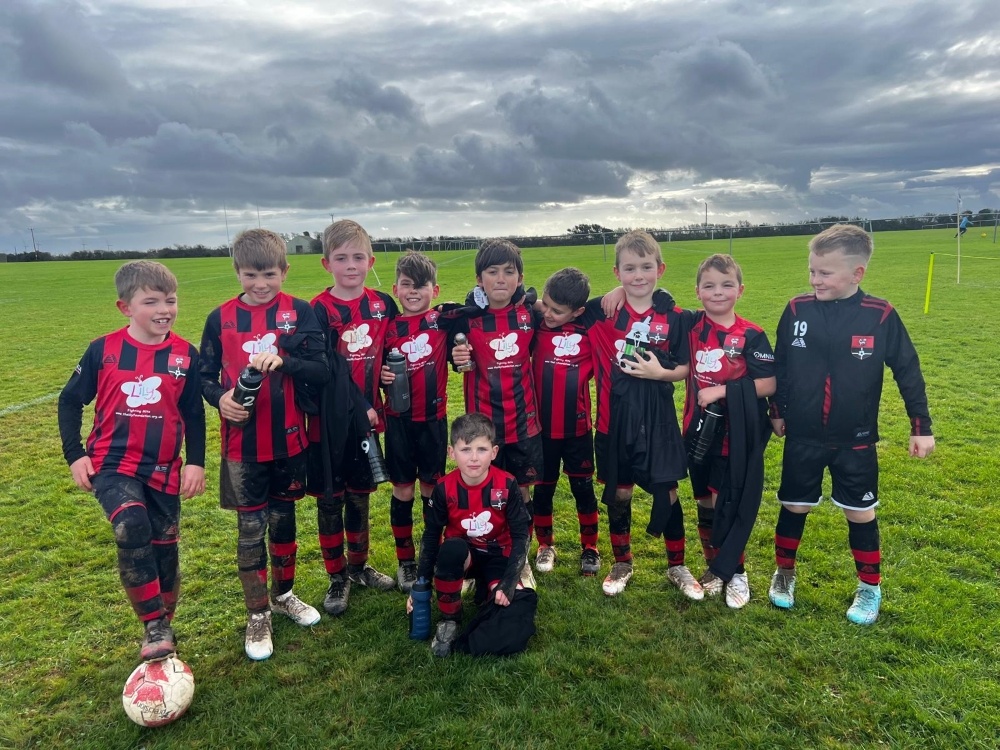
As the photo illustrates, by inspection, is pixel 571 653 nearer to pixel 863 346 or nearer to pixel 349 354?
pixel 349 354

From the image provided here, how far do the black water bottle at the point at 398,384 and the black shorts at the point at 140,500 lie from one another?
1.28 meters

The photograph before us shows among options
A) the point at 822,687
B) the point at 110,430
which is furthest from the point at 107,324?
the point at 822,687

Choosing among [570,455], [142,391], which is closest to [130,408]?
[142,391]

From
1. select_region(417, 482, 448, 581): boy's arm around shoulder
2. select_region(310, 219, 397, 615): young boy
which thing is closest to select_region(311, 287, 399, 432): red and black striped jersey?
select_region(310, 219, 397, 615): young boy

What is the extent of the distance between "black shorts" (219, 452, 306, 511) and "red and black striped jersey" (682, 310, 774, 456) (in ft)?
8.00

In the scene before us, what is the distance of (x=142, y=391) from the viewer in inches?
123

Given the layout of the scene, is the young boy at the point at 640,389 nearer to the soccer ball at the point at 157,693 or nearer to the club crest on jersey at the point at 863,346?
the club crest on jersey at the point at 863,346

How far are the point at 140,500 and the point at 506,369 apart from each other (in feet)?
6.98

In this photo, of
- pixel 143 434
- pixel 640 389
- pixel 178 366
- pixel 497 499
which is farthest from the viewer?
pixel 640 389

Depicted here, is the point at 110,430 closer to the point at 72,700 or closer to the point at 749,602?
the point at 72,700

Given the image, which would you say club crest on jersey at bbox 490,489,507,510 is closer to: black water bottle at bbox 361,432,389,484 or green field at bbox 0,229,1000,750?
black water bottle at bbox 361,432,389,484

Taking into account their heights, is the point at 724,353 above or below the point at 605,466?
above

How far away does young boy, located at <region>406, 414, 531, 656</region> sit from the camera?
131 inches

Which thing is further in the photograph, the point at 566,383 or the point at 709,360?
the point at 566,383
